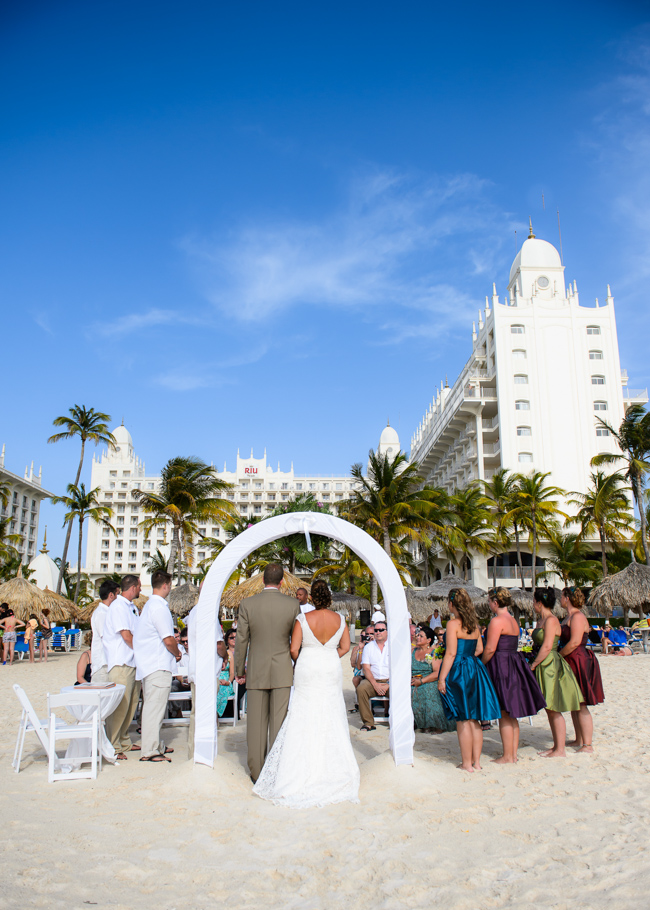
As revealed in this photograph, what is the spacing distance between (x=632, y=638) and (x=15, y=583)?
788 inches

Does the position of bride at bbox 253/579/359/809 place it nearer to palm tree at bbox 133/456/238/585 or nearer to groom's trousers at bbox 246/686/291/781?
groom's trousers at bbox 246/686/291/781

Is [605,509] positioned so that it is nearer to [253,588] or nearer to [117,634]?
[253,588]

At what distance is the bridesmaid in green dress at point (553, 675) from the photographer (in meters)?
6.20

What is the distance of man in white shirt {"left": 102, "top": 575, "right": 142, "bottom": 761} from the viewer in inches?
250

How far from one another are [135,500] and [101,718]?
92.8 m

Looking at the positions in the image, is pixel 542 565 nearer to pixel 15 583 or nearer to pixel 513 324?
pixel 513 324

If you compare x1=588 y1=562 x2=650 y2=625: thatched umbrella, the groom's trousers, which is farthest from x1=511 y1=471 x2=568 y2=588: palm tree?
the groom's trousers

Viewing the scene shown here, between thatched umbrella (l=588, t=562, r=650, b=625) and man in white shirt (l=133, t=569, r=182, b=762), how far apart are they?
60.4 feet

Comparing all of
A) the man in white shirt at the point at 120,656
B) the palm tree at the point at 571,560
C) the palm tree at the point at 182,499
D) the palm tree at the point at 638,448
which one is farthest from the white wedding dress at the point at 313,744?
the palm tree at the point at 571,560

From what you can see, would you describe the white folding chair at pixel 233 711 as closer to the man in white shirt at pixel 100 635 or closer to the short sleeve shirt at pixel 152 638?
the short sleeve shirt at pixel 152 638

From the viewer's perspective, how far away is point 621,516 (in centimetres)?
3328

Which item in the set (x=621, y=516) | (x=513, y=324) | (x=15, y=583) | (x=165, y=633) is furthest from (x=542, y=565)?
Result: (x=165, y=633)

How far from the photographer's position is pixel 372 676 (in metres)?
8.16

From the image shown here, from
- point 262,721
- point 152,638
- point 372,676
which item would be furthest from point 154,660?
point 372,676
